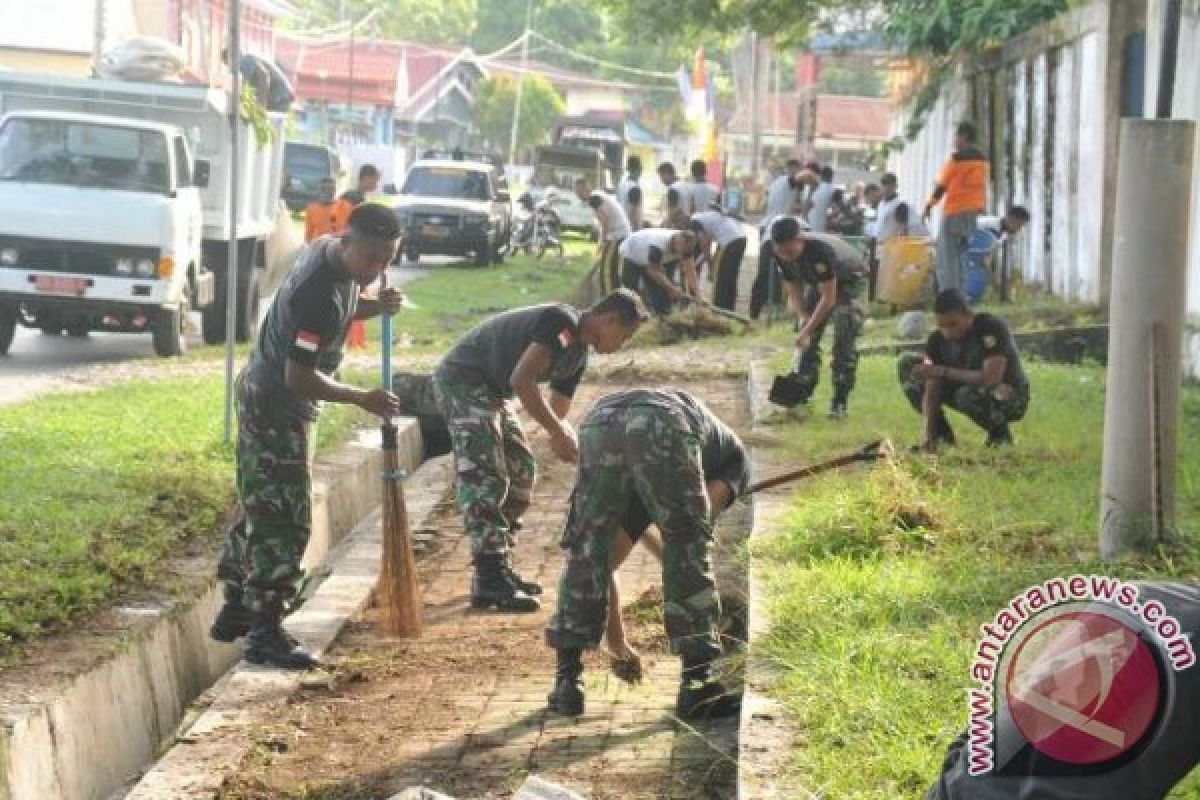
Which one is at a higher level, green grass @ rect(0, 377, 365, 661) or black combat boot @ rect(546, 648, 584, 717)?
green grass @ rect(0, 377, 365, 661)

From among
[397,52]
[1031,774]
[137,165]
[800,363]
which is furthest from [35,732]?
[397,52]

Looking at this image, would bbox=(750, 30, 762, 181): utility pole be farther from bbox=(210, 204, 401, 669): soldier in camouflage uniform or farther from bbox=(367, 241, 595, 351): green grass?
bbox=(210, 204, 401, 669): soldier in camouflage uniform

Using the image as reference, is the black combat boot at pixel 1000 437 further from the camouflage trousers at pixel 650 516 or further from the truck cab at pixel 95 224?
the truck cab at pixel 95 224

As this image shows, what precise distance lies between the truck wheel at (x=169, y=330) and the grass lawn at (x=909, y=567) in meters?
6.24

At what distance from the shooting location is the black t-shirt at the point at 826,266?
41.8ft

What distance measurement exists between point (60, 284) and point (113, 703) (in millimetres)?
9858

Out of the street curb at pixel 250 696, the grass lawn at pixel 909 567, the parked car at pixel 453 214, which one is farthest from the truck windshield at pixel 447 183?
the street curb at pixel 250 696

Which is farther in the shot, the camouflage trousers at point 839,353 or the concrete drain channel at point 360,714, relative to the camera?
the camouflage trousers at point 839,353

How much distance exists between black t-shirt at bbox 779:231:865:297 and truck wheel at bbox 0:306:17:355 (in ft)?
22.7

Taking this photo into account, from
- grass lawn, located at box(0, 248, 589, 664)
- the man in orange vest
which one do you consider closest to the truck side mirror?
grass lawn, located at box(0, 248, 589, 664)

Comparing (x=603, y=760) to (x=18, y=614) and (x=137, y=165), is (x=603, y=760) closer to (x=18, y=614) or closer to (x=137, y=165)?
(x=18, y=614)

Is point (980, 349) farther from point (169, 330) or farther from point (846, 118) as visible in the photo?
point (846, 118)

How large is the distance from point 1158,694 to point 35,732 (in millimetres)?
4614

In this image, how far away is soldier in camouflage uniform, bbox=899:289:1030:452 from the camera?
435 inches
